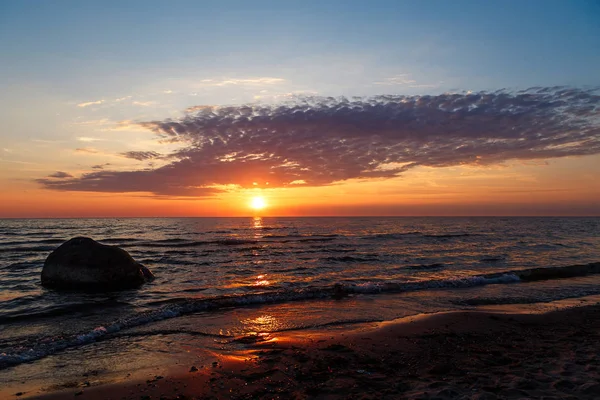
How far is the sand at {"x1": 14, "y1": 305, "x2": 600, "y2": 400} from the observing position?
5.42m

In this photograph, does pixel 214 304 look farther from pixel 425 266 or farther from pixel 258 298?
pixel 425 266

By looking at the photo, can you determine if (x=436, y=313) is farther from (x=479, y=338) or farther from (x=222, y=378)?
(x=222, y=378)

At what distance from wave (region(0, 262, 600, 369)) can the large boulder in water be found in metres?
3.58

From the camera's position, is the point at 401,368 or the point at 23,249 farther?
the point at 23,249

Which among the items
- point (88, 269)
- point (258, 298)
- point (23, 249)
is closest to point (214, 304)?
point (258, 298)

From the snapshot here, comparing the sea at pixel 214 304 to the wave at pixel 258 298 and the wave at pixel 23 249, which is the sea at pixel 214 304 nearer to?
the wave at pixel 258 298

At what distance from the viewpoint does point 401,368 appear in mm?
6512

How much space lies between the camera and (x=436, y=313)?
1092 cm

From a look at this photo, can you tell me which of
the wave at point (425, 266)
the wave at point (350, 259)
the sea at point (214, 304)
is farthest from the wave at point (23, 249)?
the wave at point (425, 266)

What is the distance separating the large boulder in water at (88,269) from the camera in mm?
14461

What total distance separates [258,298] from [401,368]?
7.38m

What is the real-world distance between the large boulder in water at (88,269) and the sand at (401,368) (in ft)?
30.3

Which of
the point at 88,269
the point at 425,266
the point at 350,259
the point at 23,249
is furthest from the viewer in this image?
the point at 23,249

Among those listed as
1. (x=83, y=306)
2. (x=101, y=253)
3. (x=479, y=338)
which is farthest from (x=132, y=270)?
(x=479, y=338)
